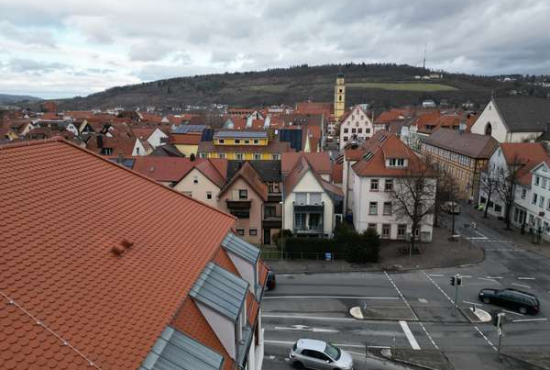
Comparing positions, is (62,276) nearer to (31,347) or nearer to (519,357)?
(31,347)

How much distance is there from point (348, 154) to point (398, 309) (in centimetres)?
2592

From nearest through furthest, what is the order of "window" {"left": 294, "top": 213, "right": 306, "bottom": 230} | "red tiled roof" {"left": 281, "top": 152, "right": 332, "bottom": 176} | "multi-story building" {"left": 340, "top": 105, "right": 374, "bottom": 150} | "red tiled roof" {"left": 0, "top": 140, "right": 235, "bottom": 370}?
"red tiled roof" {"left": 0, "top": 140, "right": 235, "bottom": 370} < "window" {"left": 294, "top": 213, "right": 306, "bottom": 230} < "red tiled roof" {"left": 281, "top": 152, "right": 332, "bottom": 176} < "multi-story building" {"left": 340, "top": 105, "right": 374, "bottom": 150}

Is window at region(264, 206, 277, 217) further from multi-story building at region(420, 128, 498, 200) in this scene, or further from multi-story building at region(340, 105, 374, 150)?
multi-story building at region(340, 105, 374, 150)

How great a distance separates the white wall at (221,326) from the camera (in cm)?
1114

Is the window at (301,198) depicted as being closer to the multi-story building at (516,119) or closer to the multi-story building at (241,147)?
the multi-story building at (241,147)

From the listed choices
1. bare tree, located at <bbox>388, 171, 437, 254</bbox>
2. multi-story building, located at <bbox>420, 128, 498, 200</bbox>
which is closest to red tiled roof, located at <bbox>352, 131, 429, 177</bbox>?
bare tree, located at <bbox>388, 171, 437, 254</bbox>

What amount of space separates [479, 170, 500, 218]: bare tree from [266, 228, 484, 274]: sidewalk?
13273 mm

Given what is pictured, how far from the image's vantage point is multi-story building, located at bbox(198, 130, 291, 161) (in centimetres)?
6462

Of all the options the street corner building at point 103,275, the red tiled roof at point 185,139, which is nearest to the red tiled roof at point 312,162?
the street corner building at point 103,275

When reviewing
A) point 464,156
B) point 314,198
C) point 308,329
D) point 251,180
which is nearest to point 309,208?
point 314,198

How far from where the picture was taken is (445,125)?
9350 cm

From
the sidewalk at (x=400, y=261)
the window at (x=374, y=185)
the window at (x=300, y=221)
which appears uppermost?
the window at (x=374, y=185)

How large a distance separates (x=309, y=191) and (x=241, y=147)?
27627mm

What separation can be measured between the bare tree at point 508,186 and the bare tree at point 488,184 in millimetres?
658
